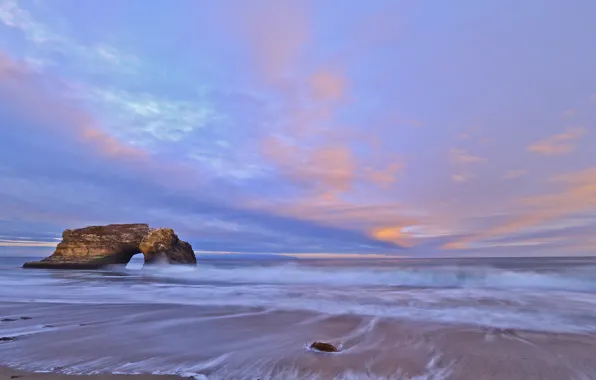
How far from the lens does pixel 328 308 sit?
10164 millimetres

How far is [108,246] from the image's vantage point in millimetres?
41531

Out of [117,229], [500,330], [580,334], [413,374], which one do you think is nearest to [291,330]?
[413,374]

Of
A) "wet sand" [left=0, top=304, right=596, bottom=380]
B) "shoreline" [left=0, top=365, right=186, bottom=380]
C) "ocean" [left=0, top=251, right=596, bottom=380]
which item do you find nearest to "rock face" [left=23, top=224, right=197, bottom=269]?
"ocean" [left=0, top=251, right=596, bottom=380]

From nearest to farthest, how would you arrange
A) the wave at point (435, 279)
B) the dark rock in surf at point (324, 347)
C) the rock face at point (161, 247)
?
1. the dark rock in surf at point (324, 347)
2. the wave at point (435, 279)
3. the rock face at point (161, 247)

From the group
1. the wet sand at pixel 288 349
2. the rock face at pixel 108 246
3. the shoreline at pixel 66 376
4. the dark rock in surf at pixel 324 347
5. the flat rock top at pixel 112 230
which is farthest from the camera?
the flat rock top at pixel 112 230

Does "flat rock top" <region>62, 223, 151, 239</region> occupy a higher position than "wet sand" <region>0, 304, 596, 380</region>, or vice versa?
"flat rock top" <region>62, 223, 151, 239</region>

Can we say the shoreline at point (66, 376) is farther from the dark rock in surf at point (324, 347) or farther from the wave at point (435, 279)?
the wave at point (435, 279)

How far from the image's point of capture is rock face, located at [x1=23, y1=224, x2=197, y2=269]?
4038 cm

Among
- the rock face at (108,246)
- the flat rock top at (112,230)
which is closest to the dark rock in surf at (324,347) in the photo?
the rock face at (108,246)

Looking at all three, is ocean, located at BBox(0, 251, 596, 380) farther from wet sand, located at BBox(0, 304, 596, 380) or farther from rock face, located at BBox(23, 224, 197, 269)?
rock face, located at BBox(23, 224, 197, 269)

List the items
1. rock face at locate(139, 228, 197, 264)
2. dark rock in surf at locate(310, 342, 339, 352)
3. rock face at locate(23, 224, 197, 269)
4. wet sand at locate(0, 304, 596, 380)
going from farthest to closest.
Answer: rock face at locate(139, 228, 197, 264) < rock face at locate(23, 224, 197, 269) < dark rock in surf at locate(310, 342, 339, 352) < wet sand at locate(0, 304, 596, 380)

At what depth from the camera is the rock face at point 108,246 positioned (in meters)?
40.4

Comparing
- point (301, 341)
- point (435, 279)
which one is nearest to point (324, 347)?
point (301, 341)

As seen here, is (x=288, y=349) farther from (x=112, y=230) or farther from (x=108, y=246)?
(x=112, y=230)
